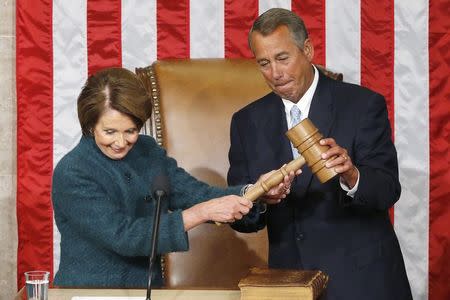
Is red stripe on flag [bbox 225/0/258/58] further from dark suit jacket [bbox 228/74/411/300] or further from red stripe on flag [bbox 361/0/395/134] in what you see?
dark suit jacket [bbox 228/74/411/300]

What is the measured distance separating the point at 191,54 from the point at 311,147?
5.34 ft

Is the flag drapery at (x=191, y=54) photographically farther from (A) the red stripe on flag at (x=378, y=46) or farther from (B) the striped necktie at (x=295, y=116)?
(B) the striped necktie at (x=295, y=116)

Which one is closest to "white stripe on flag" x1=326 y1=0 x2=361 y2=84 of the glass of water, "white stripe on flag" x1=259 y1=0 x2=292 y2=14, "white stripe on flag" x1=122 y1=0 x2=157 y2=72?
"white stripe on flag" x1=259 y1=0 x2=292 y2=14

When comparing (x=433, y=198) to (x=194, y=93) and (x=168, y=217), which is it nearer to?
(x=194, y=93)

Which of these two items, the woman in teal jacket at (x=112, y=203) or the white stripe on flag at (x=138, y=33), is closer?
the woman in teal jacket at (x=112, y=203)

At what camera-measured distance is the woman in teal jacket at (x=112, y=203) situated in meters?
2.87

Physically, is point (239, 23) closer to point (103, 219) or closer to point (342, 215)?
point (342, 215)

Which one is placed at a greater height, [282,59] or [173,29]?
[173,29]

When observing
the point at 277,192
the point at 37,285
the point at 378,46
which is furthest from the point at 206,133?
the point at 37,285

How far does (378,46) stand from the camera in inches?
169

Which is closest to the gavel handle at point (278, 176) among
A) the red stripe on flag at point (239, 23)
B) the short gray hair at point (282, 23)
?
the short gray hair at point (282, 23)

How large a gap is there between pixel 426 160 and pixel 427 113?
212 mm

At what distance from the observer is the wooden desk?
2600 mm

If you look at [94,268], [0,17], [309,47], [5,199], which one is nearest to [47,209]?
[5,199]
